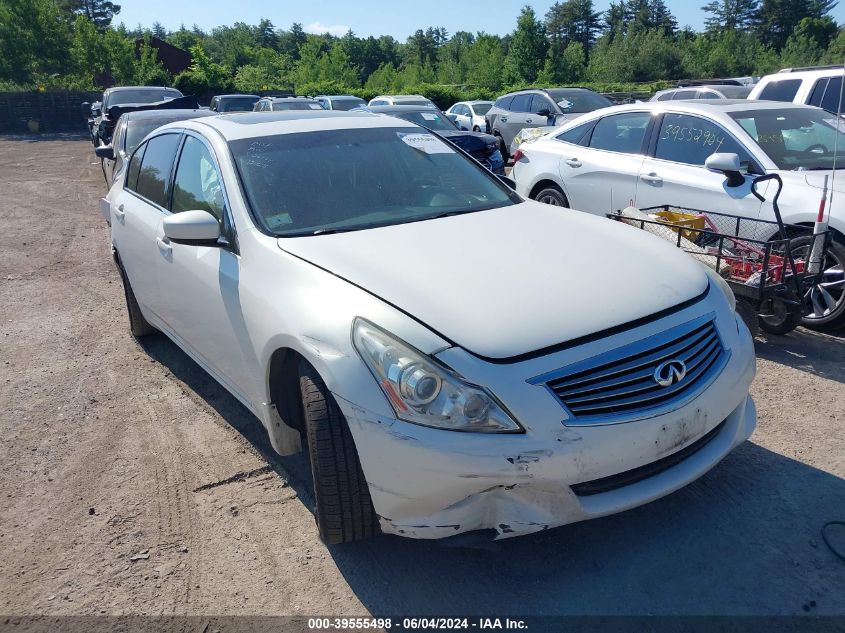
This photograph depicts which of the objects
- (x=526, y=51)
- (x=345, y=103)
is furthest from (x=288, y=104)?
(x=526, y=51)

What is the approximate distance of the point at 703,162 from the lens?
5766mm

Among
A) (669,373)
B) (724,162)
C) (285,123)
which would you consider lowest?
(669,373)

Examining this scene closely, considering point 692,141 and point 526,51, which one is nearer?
point 692,141

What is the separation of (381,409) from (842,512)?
210 centimetres

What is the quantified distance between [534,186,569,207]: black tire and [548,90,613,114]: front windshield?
8.44 m

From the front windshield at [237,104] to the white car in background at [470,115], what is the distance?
20.3 feet

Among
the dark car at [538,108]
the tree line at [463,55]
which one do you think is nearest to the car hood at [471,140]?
the dark car at [538,108]

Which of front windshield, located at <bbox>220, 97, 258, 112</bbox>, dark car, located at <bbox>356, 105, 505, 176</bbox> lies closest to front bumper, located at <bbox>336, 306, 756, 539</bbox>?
dark car, located at <bbox>356, 105, 505, 176</bbox>

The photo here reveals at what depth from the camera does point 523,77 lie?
4938 cm

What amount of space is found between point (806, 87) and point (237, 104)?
16484 millimetres

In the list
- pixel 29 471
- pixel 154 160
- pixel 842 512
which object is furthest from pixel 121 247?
pixel 842 512

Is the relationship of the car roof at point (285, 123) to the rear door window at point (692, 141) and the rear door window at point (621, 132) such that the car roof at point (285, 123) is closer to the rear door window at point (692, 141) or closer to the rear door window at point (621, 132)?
the rear door window at point (692, 141)

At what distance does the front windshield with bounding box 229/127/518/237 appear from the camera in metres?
3.43

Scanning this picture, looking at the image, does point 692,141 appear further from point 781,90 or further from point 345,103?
point 345,103
